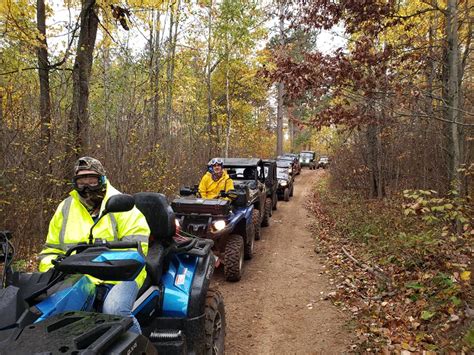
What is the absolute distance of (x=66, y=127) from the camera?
7629 millimetres

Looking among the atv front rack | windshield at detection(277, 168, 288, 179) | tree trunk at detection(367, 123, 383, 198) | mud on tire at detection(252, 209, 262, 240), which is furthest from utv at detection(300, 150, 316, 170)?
the atv front rack

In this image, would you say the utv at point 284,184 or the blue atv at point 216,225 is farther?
the utv at point 284,184

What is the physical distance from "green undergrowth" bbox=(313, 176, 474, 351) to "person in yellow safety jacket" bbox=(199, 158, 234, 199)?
111 inches

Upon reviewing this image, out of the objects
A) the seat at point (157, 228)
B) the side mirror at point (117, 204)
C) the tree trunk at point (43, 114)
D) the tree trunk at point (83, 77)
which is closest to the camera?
the side mirror at point (117, 204)

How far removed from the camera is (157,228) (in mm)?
3607


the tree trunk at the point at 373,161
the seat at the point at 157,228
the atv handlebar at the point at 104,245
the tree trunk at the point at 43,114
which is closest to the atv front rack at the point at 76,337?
the atv handlebar at the point at 104,245

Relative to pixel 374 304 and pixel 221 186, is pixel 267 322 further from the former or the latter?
pixel 221 186

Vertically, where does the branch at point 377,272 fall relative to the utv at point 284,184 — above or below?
below

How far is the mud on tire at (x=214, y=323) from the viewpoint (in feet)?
11.7

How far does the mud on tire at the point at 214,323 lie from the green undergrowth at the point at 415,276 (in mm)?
1734

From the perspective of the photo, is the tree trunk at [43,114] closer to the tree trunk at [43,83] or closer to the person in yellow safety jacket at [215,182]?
the tree trunk at [43,83]

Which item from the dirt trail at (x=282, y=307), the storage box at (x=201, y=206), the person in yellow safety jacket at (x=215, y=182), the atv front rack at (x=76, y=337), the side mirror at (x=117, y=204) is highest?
the side mirror at (x=117, y=204)

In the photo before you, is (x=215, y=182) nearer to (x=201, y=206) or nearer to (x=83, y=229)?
(x=201, y=206)

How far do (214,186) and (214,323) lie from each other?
204 inches
